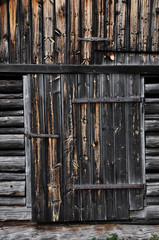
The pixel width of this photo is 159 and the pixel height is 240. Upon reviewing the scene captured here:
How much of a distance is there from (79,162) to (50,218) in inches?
39.7

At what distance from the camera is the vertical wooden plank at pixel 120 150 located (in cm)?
364

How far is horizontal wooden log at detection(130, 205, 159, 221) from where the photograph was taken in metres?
3.73

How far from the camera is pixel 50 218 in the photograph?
144 inches

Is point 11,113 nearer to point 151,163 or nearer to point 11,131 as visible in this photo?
point 11,131

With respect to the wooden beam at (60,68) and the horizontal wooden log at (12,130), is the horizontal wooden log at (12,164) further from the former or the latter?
the wooden beam at (60,68)

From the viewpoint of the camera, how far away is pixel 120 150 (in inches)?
Result: 144

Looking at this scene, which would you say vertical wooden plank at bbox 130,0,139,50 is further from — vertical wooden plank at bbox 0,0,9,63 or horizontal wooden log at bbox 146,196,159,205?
horizontal wooden log at bbox 146,196,159,205

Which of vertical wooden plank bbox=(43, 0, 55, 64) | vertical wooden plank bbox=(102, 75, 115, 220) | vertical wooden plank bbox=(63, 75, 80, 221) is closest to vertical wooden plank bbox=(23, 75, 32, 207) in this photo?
vertical wooden plank bbox=(43, 0, 55, 64)

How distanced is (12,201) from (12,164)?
2.00 feet

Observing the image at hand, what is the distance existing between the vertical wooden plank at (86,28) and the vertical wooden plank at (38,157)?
77 cm

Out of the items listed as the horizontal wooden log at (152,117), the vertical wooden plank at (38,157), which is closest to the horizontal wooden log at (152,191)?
the horizontal wooden log at (152,117)

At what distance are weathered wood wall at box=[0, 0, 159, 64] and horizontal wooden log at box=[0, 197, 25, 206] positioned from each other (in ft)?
7.26

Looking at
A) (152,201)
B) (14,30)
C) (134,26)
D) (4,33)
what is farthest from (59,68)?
(152,201)

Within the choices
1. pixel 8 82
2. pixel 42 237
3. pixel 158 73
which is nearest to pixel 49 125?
pixel 8 82
